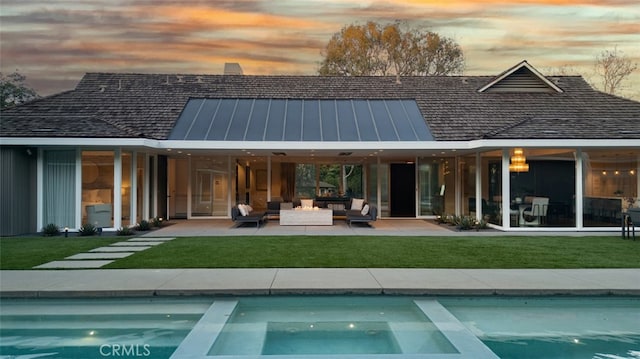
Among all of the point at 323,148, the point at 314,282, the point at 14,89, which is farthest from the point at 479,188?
the point at 14,89

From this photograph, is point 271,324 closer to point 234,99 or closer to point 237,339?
point 237,339

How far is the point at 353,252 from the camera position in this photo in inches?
406

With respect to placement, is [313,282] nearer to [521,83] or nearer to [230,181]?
[230,181]

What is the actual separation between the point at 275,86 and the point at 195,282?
14.2m

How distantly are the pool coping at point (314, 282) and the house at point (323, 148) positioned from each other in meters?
6.55

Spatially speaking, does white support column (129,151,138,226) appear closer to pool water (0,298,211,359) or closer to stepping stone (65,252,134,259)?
stepping stone (65,252,134,259)

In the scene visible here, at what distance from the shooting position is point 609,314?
6301 mm

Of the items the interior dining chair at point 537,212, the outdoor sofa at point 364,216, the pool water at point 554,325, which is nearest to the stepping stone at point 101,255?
the pool water at point 554,325

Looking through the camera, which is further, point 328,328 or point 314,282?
point 314,282

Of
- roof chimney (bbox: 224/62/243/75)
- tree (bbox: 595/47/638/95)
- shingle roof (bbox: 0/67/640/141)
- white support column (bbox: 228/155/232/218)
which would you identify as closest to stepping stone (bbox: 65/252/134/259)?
shingle roof (bbox: 0/67/640/141)

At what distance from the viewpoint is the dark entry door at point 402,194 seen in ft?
64.3

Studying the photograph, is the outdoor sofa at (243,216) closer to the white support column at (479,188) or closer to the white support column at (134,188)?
the white support column at (134,188)

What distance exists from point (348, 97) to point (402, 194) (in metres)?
4.56

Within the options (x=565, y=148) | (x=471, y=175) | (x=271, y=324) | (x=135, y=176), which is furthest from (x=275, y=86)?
(x=271, y=324)
